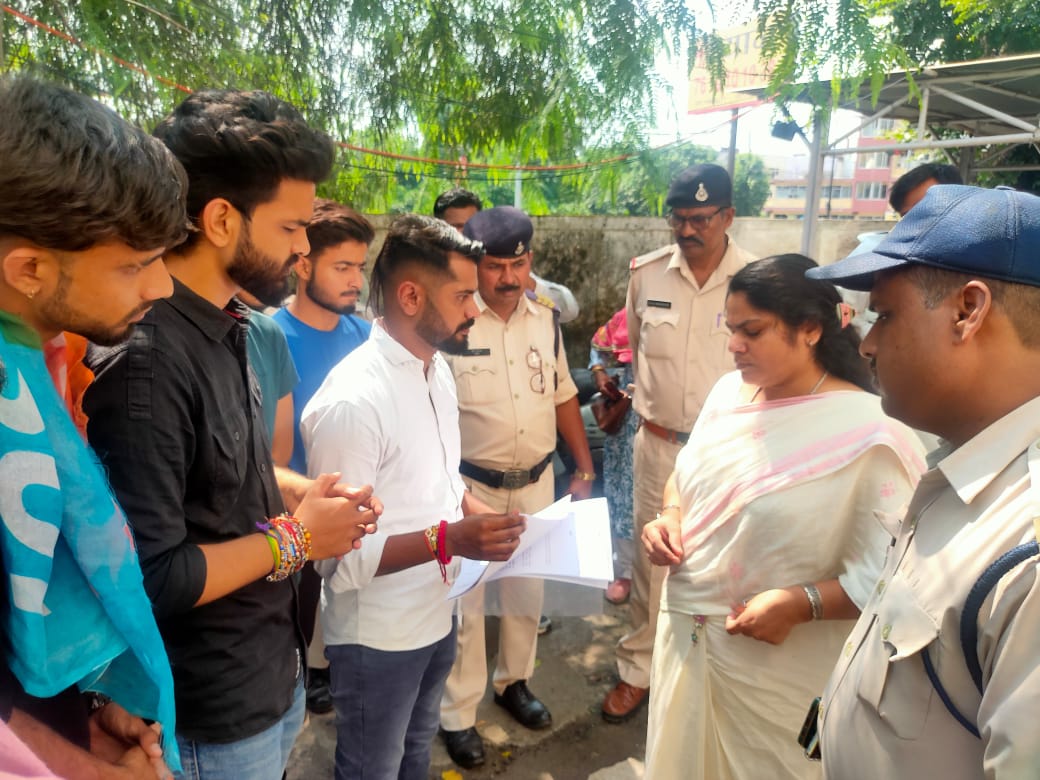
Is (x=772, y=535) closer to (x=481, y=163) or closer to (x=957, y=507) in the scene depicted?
(x=957, y=507)

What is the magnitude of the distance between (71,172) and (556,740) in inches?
105

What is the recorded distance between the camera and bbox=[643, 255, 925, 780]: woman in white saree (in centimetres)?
171

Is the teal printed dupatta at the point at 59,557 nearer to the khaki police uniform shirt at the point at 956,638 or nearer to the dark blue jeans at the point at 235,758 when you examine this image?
the dark blue jeans at the point at 235,758

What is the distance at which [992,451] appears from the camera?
996 mm

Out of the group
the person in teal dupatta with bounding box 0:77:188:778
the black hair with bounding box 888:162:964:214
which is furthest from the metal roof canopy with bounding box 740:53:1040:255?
the person in teal dupatta with bounding box 0:77:188:778

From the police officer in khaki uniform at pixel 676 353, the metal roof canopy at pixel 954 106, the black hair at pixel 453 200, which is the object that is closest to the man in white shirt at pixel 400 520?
the police officer in khaki uniform at pixel 676 353

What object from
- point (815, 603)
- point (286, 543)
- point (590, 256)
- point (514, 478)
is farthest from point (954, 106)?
point (286, 543)

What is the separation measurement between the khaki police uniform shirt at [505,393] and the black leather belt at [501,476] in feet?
0.07

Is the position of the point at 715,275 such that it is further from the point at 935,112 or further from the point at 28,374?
the point at 935,112

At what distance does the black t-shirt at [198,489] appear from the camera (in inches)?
43.8

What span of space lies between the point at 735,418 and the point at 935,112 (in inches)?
298

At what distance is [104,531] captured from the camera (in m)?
0.93

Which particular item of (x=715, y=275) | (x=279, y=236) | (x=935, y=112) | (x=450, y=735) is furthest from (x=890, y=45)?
(x=935, y=112)

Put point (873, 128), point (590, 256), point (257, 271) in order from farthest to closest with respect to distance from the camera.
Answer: point (873, 128) → point (590, 256) → point (257, 271)
